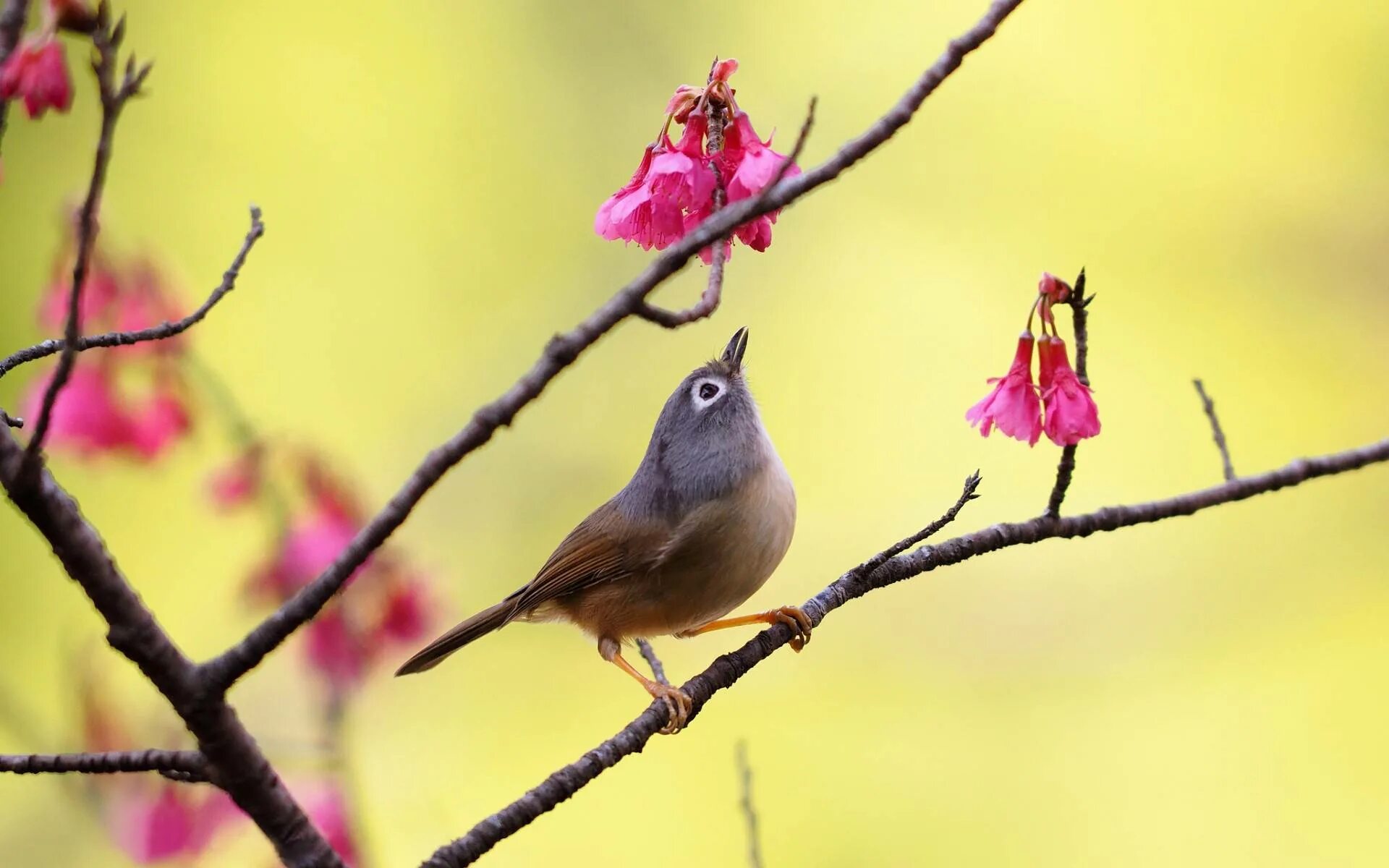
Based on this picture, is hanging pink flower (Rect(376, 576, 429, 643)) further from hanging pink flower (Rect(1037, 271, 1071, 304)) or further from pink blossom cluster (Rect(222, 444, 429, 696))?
hanging pink flower (Rect(1037, 271, 1071, 304))

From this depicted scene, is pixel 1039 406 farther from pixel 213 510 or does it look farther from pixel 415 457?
pixel 415 457

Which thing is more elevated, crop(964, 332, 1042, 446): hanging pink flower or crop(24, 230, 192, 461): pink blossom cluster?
crop(24, 230, 192, 461): pink blossom cluster

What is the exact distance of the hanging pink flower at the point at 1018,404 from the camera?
1.30 m

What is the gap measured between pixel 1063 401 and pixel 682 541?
650mm

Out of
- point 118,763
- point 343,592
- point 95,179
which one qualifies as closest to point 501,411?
point 95,179

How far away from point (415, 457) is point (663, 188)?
2975 mm

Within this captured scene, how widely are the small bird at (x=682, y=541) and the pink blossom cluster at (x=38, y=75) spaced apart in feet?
3.24

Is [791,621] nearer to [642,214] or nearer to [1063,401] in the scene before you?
[1063,401]

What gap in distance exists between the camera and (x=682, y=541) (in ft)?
5.72

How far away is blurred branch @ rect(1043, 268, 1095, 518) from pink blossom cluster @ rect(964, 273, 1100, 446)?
0.07 ft

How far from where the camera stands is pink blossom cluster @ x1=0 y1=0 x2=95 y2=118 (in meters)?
0.88

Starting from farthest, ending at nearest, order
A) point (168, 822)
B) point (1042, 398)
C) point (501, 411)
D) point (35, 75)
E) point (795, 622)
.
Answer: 1. point (168, 822)
2. point (795, 622)
3. point (1042, 398)
4. point (35, 75)
5. point (501, 411)

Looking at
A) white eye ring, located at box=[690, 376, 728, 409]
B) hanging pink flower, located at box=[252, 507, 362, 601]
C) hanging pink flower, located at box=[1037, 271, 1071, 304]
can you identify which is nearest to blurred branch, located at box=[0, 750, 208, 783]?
hanging pink flower, located at box=[1037, 271, 1071, 304]

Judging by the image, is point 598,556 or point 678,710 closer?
point 678,710
